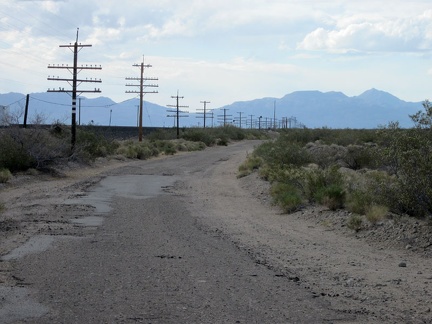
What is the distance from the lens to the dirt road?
867 cm

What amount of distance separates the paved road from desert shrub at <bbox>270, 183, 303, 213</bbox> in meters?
2.84

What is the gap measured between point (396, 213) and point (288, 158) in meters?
17.4

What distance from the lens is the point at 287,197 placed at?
20422 millimetres

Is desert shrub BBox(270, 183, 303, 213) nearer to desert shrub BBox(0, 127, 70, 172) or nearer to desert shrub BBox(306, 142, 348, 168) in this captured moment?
desert shrub BBox(306, 142, 348, 168)

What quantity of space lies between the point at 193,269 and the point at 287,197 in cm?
947

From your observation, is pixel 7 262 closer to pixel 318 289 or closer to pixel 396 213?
pixel 318 289

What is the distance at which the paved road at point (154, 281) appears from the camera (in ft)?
27.8

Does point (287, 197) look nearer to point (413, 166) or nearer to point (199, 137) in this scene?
point (413, 166)

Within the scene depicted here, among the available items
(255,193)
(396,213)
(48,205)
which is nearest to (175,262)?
(396,213)

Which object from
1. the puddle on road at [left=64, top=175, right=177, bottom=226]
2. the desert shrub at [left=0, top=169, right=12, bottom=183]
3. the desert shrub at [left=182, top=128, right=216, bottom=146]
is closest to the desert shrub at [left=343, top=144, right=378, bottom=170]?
the puddle on road at [left=64, top=175, right=177, bottom=226]

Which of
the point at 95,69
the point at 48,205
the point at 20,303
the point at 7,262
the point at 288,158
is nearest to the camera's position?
the point at 20,303

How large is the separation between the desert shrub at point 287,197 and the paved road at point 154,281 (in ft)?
9.32

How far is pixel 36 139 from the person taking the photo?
110ft

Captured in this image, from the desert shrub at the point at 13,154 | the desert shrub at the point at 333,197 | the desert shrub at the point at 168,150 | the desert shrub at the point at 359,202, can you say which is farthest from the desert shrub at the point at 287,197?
the desert shrub at the point at 168,150
